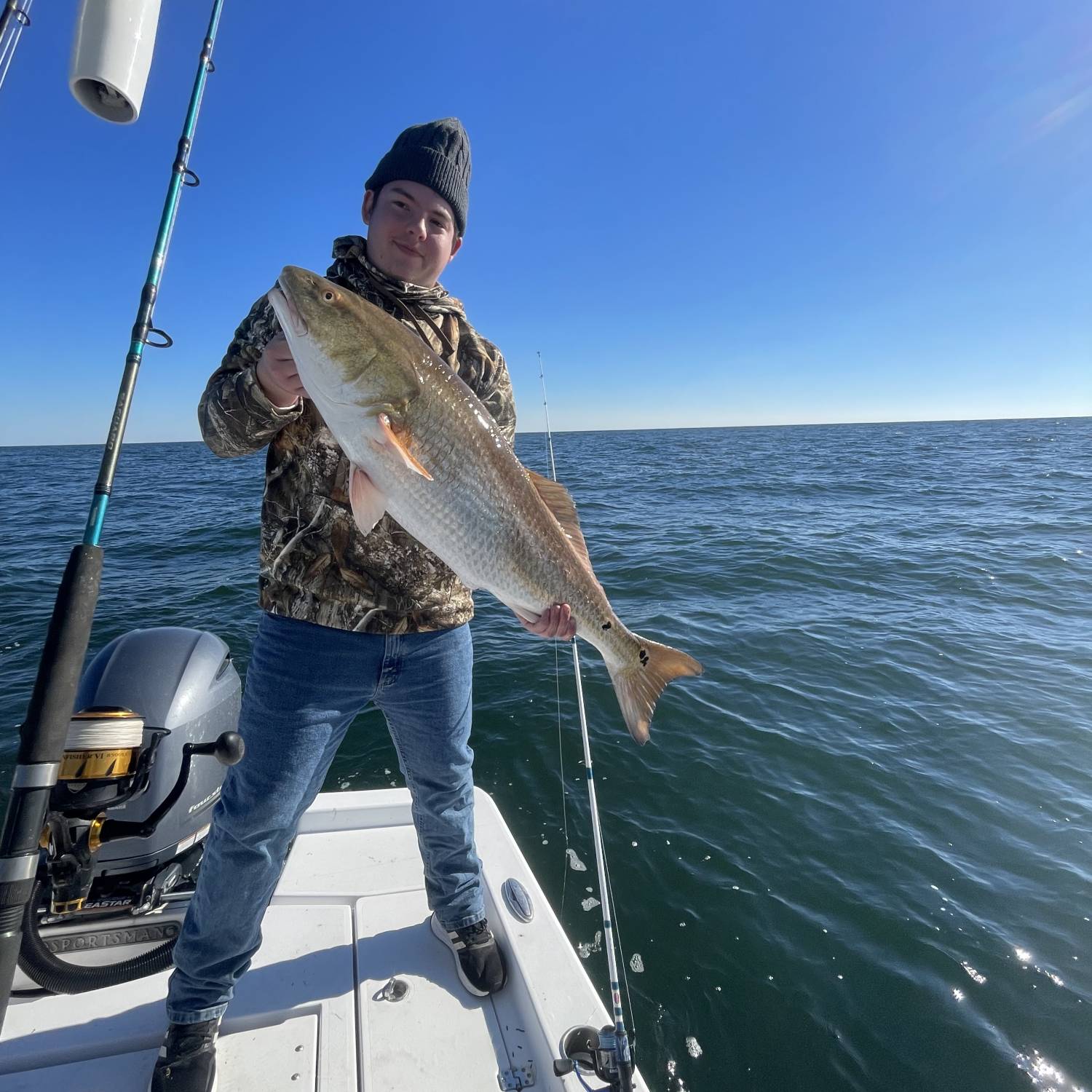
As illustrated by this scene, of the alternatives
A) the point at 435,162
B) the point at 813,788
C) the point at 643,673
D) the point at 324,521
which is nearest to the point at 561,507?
the point at 643,673

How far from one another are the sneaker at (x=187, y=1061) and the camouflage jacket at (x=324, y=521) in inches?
64.8

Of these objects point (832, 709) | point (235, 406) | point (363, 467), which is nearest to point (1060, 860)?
point (832, 709)

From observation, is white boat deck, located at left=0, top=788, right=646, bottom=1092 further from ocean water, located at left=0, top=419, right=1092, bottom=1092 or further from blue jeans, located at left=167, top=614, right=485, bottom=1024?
ocean water, located at left=0, top=419, right=1092, bottom=1092

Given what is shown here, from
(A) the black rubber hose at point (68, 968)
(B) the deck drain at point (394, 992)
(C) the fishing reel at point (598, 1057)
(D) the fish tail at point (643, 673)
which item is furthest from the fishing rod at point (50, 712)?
(D) the fish tail at point (643, 673)

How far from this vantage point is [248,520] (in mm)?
19812

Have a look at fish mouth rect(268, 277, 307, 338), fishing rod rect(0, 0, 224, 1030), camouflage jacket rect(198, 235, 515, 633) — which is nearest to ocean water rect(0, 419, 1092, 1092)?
camouflage jacket rect(198, 235, 515, 633)

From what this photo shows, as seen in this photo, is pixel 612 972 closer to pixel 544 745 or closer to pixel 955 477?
pixel 544 745

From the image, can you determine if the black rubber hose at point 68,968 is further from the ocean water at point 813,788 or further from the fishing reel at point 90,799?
the ocean water at point 813,788

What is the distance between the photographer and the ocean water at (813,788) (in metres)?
3.94

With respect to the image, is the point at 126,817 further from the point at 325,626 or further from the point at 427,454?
the point at 427,454

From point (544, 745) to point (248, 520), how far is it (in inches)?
643

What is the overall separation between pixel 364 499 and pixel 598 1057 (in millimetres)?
2347

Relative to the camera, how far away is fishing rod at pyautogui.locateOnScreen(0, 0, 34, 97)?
2.75 meters

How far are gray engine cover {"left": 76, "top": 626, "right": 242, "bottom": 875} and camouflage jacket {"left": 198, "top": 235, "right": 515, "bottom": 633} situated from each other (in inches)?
62.5
